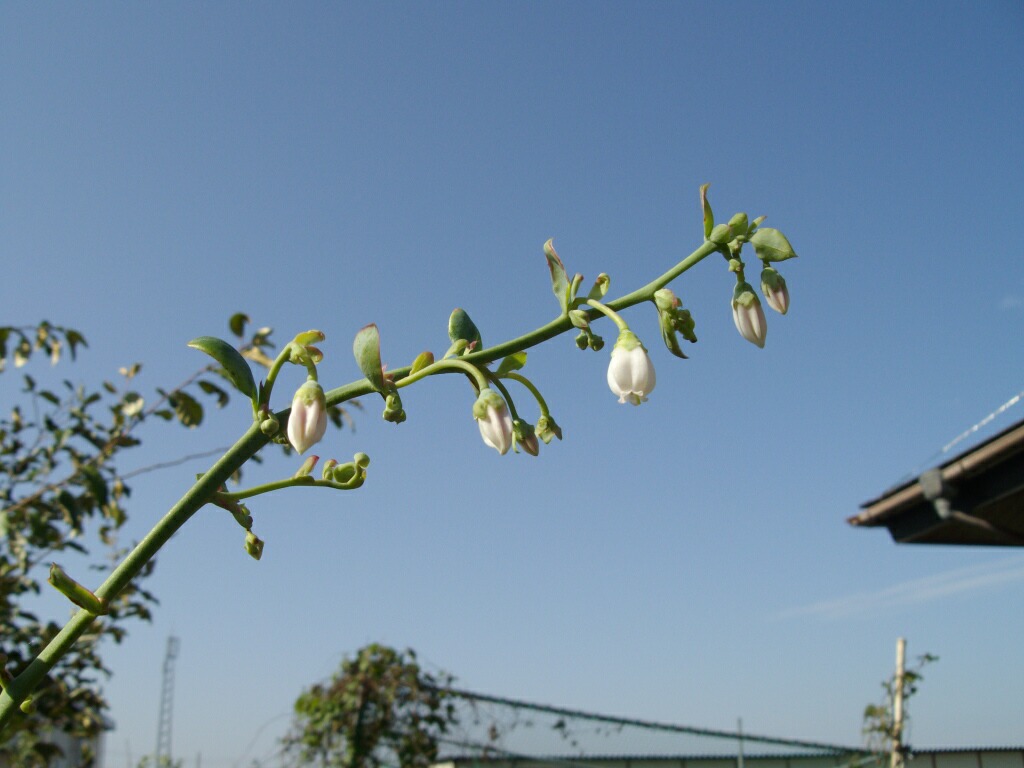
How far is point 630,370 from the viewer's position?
96 cm

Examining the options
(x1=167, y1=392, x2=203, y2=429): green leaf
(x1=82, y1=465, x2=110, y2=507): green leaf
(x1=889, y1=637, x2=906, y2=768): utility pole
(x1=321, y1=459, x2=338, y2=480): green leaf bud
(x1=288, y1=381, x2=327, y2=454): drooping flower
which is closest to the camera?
(x1=288, y1=381, x2=327, y2=454): drooping flower

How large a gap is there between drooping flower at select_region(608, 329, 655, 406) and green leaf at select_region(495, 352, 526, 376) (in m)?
0.10

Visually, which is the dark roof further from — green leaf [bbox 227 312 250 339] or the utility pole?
green leaf [bbox 227 312 250 339]

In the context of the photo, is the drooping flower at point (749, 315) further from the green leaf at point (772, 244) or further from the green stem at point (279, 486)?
the green stem at point (279, 486)

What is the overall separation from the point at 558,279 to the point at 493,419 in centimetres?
17

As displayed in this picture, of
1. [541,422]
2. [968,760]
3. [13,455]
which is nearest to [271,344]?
[13,455]

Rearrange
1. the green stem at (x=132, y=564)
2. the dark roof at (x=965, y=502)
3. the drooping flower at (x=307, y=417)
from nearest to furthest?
the green stem at (x=132, y=564) < the drooping flower at (x=307, y=417) < the dark roof at (x=965, y=502)

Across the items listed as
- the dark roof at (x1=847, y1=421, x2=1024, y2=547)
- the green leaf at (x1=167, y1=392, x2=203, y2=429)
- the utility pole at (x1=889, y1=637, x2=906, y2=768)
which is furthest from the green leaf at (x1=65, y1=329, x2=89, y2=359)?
the utility pole at (x1=889, y1=637, x2=906, y2=768)

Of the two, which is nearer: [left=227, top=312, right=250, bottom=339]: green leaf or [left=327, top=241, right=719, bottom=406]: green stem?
[left=327, top=241, right=719, bottom=406]: green stem

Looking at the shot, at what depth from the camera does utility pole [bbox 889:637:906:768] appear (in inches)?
196

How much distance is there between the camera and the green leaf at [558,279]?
92 centimetres

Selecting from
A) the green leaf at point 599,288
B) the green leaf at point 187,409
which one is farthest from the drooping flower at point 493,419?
the green leaf at point 187,409

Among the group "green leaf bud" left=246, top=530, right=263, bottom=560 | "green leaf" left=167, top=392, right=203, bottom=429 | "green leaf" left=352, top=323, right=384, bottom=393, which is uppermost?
"green leaf" left=167, top=392, right=203, bottom=429

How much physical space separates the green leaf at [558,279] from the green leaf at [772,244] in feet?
0.74
